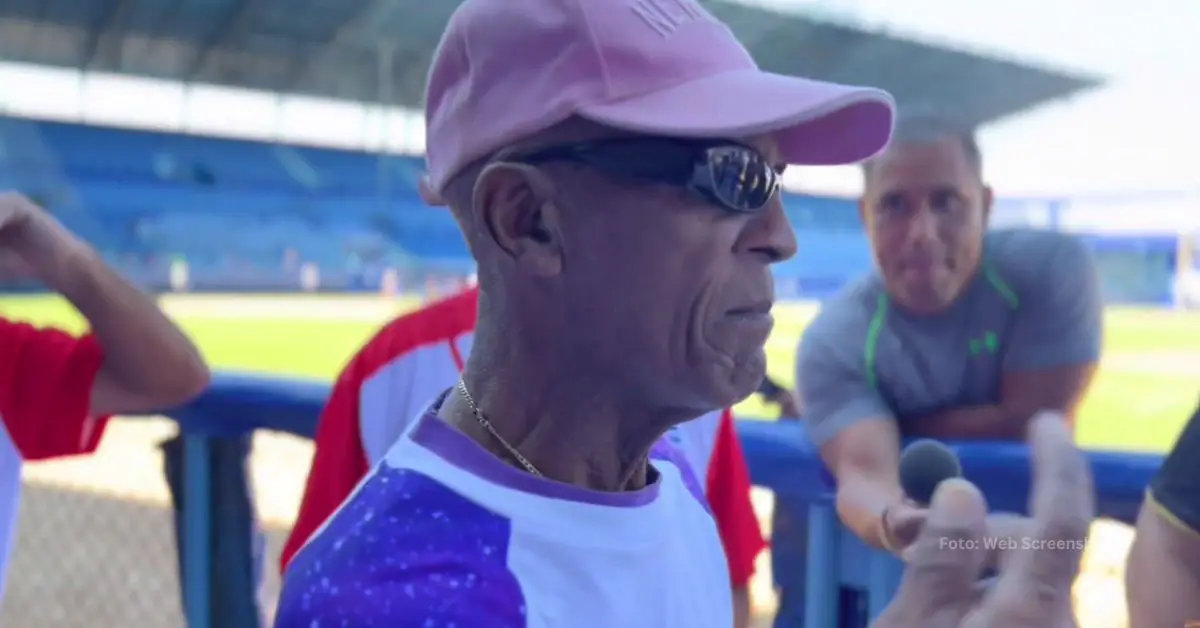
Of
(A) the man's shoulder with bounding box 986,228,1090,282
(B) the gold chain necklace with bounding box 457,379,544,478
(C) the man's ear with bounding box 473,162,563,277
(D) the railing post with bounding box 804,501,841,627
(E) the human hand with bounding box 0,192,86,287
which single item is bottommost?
(D) the railing post with bounding box 804,501,841,627

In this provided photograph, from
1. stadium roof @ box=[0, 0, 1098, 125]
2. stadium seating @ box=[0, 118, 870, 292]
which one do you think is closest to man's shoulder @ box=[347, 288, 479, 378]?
stadium roof @ box=[0, 0, 1098, 125]

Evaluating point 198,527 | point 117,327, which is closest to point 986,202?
point 117,327

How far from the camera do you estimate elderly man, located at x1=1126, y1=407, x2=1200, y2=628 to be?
1.09 metres

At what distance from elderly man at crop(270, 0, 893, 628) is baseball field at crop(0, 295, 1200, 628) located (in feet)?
0.29

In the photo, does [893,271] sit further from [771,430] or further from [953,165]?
[771,430]

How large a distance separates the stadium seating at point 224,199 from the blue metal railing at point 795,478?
40.4 feet

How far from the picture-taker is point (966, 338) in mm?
1274

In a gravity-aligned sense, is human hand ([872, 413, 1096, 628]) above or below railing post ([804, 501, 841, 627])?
above

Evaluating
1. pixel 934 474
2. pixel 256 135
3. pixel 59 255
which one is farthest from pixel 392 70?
pixel 934 474

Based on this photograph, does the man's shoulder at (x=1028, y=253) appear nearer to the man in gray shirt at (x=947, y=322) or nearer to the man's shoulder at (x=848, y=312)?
the man in gray shirt at (x=947, y=322)

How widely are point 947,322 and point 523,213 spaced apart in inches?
31.7

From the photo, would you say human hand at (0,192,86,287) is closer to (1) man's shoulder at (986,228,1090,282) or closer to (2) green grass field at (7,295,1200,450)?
(2) green grass field at (7,295,1200,450)

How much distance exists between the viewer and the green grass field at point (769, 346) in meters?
1.35

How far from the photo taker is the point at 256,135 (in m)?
16.0
